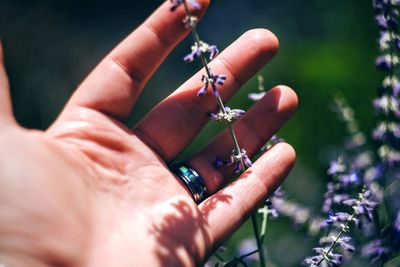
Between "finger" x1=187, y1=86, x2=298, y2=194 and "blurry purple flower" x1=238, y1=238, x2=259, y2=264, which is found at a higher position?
"finger" x1=187, y1=86, x2=298, y2=194

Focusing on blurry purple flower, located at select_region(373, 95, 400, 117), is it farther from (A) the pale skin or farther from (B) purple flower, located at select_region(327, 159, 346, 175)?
(A) the pale skin

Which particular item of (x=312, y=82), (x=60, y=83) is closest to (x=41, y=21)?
(x=60, y=83)

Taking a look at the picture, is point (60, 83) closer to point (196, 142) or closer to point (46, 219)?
point (196, 142)

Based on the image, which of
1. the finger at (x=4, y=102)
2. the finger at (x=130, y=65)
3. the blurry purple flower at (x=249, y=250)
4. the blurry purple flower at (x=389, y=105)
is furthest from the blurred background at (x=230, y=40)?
the finger at (x=4, y=102)

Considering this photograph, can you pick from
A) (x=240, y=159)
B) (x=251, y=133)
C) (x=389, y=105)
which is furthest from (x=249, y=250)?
(x=389, y=105)

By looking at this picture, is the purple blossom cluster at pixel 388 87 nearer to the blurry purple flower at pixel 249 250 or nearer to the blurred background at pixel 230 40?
the blurry purple flower at pixel 249 250

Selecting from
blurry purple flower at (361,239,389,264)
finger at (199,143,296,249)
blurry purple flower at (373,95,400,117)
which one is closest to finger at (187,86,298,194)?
finger at (199,143,296,249)

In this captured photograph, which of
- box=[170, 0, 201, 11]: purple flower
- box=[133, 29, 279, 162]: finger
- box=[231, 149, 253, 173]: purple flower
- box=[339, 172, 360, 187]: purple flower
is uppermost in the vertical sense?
box=[170, 0, 201, 11]: purple flower
